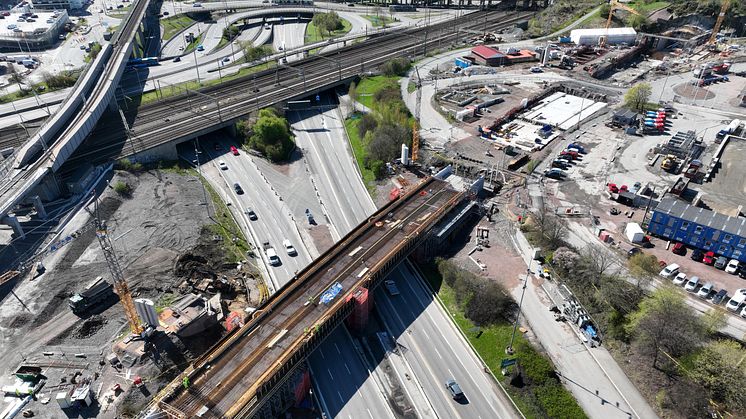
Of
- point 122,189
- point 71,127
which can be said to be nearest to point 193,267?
point 122,189

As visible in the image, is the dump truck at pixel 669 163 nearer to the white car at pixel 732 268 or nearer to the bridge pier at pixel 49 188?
the white car at pixel 732 268

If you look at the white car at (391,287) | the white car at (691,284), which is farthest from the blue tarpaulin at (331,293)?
the white car at (691,284)

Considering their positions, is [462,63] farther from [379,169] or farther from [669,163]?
[669,163]

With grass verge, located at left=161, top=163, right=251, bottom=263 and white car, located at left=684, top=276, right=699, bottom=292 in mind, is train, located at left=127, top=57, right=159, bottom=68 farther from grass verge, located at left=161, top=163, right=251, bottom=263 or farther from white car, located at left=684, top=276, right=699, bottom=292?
white car, located at left=684, top=276, right=699, bottom=292

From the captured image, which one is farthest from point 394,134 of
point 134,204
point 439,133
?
point 134,204

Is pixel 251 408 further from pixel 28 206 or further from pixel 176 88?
pixel 176 88

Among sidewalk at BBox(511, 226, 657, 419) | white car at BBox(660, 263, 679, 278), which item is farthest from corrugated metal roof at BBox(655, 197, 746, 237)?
sidewalk at BBox(511, 226, 657, 419)

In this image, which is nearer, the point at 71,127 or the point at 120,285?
the point at 120,285
